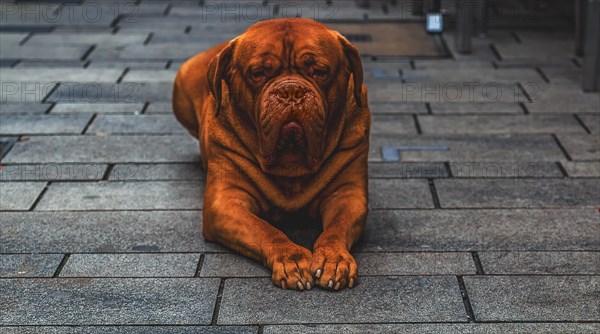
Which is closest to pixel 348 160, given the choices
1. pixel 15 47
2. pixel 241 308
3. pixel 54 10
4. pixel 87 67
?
pixel 241 308

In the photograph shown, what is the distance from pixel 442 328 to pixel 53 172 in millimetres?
2845

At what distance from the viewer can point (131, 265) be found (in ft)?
15.2

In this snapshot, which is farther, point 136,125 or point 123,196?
point 136,125

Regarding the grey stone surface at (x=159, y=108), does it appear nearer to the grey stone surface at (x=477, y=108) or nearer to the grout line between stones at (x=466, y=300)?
the grey stone surface at (x=477, y=108)

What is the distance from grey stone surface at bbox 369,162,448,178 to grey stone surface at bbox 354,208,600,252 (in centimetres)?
57

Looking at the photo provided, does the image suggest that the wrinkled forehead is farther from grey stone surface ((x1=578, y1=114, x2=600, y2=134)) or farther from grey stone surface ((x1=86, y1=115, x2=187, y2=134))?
grey stone surface ((x1=578, y1=114, x2=600, y2=134))

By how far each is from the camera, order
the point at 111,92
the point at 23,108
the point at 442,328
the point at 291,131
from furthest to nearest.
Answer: the point at 111,92 < the point at 23,108 < the point at 291,131 < the point at 442,328

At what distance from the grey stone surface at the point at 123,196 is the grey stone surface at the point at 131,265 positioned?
2.09ft

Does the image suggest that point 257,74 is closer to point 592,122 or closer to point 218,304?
point 218,304

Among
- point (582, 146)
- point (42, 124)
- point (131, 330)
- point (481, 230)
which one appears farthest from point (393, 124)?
point (131, 330)

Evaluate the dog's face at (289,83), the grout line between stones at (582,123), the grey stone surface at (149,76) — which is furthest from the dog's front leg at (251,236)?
the grey stone surface at (149,76)

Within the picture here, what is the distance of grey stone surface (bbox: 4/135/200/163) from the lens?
6.08 m

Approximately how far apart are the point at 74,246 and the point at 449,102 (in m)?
3.36

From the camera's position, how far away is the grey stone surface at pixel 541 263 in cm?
455
